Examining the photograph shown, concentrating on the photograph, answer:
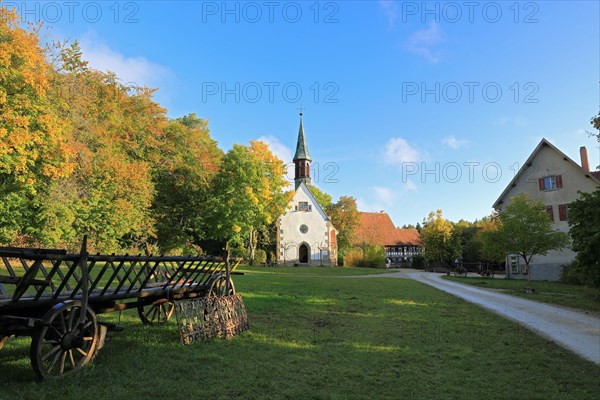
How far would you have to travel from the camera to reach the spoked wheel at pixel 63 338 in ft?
15.7

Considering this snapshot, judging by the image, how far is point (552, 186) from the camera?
113 ft

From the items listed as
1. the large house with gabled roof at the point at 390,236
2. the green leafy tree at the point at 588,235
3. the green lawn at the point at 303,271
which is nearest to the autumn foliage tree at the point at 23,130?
the green lawn at the point at 303,271

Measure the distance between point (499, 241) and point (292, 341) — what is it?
73.1 feet

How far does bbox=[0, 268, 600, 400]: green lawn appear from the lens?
5.15 metres

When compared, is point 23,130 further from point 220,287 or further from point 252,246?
point 252,246

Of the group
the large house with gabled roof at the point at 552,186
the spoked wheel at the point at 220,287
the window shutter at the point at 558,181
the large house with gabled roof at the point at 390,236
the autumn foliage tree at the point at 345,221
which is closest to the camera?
the spoked wheel at the point at 220,287

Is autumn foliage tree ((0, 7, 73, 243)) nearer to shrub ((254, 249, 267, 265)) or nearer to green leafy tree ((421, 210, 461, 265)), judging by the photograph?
shrub ((254, 249, 267, 265))

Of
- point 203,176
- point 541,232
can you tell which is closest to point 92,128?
point 203,176

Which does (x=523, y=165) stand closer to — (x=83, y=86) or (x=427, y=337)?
(x=427, y=337)

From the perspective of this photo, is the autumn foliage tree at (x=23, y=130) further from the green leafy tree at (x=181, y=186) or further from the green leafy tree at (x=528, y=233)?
the green leafy tree at (x=528, y=233)

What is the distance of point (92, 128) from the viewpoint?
23.1 metres

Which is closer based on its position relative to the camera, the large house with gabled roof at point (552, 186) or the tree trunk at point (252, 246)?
the large house with gabled roof at point (552, 186)

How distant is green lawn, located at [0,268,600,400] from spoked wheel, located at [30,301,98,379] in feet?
0.77

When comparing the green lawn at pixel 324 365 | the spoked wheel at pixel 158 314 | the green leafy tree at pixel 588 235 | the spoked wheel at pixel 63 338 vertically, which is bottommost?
the green lawn at pixel 324 365
